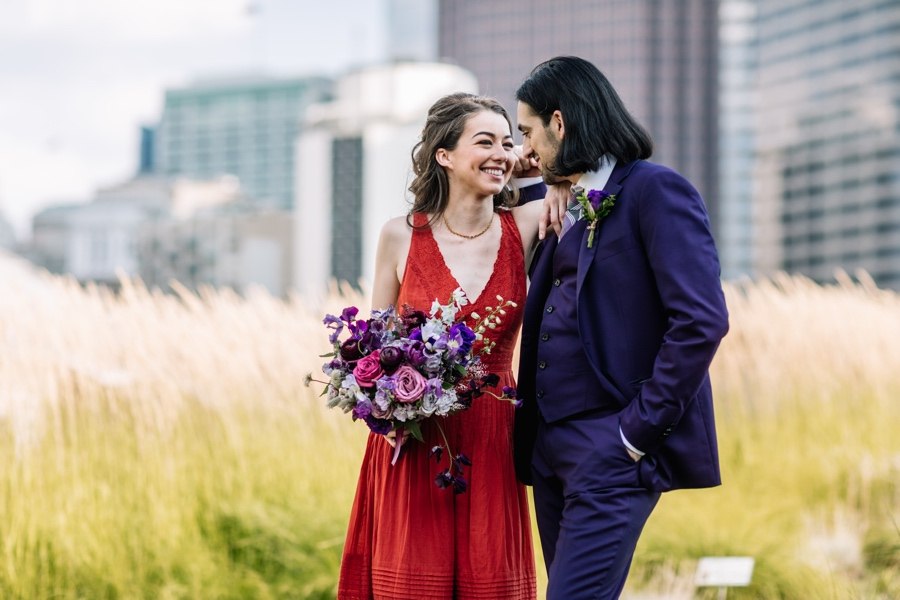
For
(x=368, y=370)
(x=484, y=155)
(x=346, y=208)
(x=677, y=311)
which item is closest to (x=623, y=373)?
(x=677, y=311)

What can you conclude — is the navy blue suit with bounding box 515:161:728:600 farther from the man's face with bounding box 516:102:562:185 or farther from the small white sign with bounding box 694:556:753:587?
the small white sign with bounding box 694:556:753:587

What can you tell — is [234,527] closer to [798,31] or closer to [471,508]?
[471,508]

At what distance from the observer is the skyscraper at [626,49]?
3706 inches

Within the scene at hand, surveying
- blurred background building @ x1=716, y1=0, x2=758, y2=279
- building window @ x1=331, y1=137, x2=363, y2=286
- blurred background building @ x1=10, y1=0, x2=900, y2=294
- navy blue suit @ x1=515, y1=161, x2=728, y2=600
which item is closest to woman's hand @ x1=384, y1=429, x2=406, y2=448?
navy blue suit @ x1=515, y1=161, x2=728, y2=600

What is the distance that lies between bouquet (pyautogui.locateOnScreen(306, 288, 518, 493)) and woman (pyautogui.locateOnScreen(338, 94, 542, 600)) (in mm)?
184

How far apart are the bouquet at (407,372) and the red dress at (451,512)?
171 mm

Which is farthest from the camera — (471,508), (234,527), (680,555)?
(680,555)

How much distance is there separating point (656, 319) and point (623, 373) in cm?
15

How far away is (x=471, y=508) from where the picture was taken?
3027 mm

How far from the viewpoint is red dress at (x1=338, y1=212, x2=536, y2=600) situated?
9.82 feet

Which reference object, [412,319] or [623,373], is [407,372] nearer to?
[412,319]

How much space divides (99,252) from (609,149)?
93.5 meters

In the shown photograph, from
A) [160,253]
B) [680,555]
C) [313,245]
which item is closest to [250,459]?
[680,555]

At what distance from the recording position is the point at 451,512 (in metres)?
3.04
